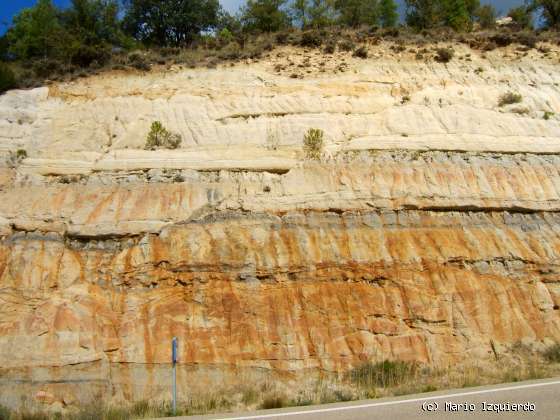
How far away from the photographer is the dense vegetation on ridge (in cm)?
2270

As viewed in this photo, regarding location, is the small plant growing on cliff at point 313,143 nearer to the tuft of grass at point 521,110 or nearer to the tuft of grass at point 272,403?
the tuft of grass at point 521,110

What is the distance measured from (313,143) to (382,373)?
306 inches

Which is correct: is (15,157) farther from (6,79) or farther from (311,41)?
(311,41)

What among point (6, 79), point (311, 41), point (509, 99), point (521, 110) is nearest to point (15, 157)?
point (6, 79)

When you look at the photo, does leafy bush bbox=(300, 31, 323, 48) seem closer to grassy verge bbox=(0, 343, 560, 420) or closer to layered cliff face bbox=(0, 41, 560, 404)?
layered cliff face bbox=(0, 41, 560, 404)

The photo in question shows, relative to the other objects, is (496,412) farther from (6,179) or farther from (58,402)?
(6,179)

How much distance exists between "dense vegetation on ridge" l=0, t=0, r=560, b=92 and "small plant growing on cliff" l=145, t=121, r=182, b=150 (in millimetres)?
6623

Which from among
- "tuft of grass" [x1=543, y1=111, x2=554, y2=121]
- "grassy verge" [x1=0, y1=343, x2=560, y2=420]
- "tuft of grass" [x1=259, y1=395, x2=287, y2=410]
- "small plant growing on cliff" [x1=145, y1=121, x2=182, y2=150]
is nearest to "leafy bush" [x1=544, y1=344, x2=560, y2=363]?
"grassy verge" [x1=0, y1=343, x2=560, y2=420]

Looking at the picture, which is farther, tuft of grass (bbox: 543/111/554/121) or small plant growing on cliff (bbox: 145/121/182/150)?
tuft of grass (bbox: 543/111/554/121)

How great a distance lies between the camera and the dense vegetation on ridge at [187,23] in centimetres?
2270

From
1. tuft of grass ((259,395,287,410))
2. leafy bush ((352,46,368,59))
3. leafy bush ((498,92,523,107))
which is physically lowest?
tuft of grass ((259,395,287,410))

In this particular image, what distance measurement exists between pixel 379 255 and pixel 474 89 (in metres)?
9.27

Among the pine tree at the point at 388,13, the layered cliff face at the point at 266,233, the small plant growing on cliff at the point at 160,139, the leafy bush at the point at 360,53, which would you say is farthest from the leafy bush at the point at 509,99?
the pine tree at the point at 388,13

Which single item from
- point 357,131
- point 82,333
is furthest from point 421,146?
point 82,333
